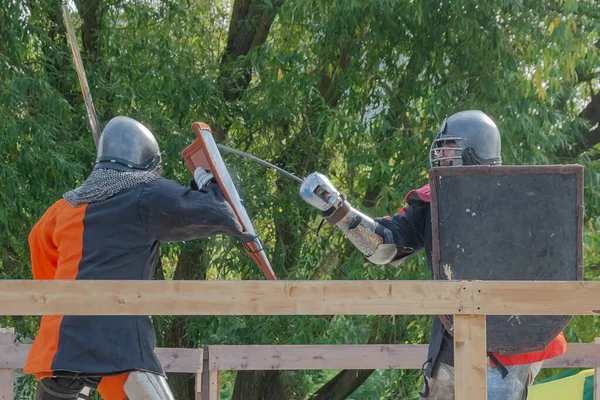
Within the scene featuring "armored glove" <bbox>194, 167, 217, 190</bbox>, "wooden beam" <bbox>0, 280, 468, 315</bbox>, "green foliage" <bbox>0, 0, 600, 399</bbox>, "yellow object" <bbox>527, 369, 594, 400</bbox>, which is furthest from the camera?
"green foliage" <bbox>0, 0, 600, 399</bbox>

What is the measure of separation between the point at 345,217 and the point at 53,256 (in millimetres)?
1150

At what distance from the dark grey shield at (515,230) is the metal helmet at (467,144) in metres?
0.27

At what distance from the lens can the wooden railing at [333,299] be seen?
8.78ft

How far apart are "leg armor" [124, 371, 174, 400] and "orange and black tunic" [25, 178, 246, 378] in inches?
1.4

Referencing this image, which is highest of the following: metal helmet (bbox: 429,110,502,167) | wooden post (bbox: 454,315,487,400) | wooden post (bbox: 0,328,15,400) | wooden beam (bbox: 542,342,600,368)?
metal helmet (bbox: 429,110,502,167)

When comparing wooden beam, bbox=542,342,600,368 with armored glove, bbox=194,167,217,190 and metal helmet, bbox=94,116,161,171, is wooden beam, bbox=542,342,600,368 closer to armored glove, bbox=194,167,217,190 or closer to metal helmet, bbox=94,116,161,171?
armored glove, bbox=194,167,217,190

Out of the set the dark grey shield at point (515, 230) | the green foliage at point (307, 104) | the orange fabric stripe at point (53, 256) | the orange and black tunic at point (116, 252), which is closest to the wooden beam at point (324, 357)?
the green foliage at point (307, 104)

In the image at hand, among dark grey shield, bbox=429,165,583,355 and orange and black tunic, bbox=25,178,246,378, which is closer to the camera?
dark grey shield, bbox=429,165,583,355

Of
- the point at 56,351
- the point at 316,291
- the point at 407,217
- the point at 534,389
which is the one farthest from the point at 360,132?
the point at 316,291

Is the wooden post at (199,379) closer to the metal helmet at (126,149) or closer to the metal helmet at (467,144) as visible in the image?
the metal helmet at (126,149)

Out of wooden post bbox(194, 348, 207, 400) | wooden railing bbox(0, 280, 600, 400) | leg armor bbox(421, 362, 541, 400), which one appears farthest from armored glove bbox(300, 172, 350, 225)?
wooden post bbox(194, 348, 207, 400)

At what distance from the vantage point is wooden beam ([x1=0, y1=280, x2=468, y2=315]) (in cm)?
267

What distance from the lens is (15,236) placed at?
7.55 meters

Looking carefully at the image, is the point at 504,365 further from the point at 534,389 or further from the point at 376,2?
the point at 376,2
